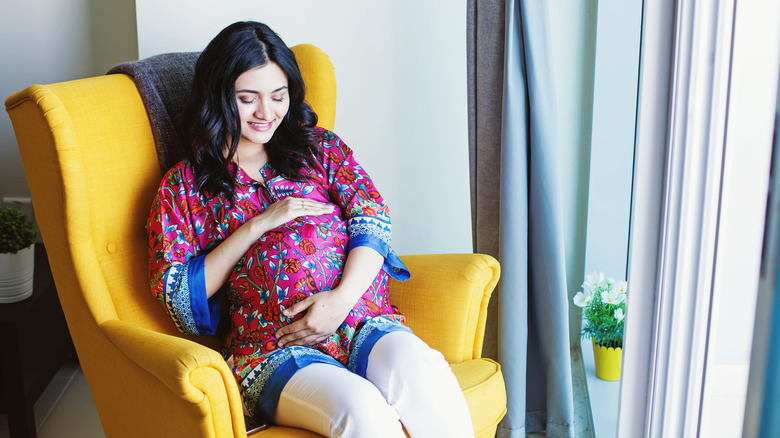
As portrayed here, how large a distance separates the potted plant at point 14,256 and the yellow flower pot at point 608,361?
1692mm

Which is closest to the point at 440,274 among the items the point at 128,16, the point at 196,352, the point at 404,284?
the point at 404,284

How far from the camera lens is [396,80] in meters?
2.18

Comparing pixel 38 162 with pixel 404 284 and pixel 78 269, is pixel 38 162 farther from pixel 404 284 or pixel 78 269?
pixel 404 284

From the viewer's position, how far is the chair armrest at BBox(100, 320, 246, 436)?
1137mm

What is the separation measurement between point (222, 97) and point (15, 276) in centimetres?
90

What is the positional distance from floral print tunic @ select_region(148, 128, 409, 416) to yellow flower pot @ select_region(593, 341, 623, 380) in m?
0.74

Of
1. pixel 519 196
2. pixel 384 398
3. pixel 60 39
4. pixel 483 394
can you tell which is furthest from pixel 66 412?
pixel 519 196

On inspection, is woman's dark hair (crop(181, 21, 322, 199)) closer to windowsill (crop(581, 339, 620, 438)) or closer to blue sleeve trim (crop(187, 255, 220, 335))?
blue sleeve trim (crop(187, 255, 220, 335))

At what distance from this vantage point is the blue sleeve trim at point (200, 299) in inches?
56.3

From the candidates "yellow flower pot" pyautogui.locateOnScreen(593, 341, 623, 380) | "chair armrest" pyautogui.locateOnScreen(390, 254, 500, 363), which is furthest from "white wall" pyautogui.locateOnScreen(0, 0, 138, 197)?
"yellow flower pot" pyautogui.locateOnScreen(593, 341, 623, 380)

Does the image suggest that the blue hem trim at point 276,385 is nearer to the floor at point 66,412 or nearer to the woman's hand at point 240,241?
the woman's hand at point 240,241

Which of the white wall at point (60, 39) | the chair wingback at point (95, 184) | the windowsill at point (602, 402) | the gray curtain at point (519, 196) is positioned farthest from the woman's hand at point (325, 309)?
the white wall at point (60, 39)

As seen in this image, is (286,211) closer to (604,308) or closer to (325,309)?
(325,309)

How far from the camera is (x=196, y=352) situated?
3.79 ft
